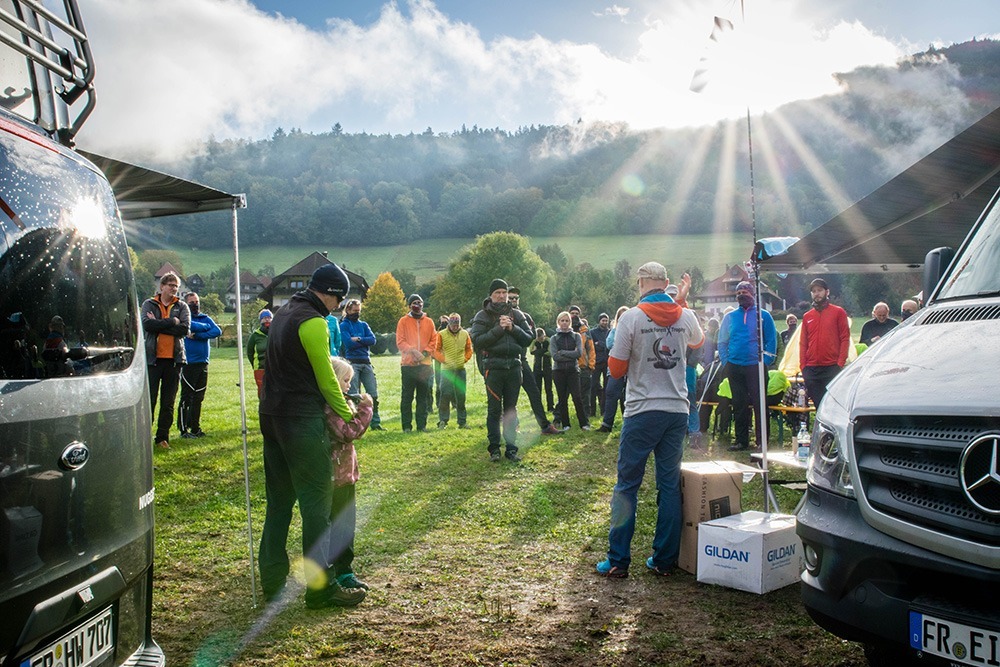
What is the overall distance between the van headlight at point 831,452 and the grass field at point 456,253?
72.2 meters

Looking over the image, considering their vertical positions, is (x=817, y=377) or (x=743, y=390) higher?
(x=817, y=377)

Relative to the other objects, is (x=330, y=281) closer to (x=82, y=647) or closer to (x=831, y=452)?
(x=82, y=647)

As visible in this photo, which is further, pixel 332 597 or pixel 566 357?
pixel 566 357

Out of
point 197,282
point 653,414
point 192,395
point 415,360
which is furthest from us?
point 197,282

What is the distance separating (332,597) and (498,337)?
18.8ft

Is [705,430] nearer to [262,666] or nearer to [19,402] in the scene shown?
[262,666]

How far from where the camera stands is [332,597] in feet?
15.3

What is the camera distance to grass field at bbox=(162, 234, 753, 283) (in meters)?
78.2

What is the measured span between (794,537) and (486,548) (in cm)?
238

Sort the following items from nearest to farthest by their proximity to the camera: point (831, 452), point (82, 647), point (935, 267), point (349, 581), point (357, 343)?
point (82, 647) < point (831, 452) < point (935, 267) < point (349, 581) < point (357, 343)

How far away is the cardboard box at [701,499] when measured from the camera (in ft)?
17.3

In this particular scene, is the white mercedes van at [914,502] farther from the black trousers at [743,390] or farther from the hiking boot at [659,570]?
the black trousers at [743,390]

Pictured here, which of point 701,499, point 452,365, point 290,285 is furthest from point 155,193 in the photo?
point 290,285

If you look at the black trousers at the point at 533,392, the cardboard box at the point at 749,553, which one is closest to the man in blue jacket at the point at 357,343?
the black trousers at the point at 533,392
